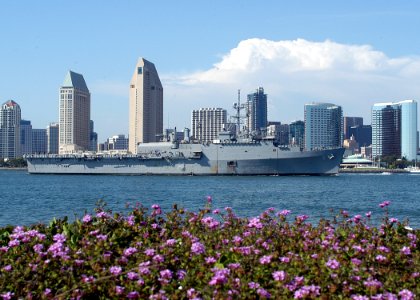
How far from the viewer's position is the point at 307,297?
15.0 feet

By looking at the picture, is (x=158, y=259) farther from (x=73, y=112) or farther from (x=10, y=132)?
(x=10, y=132)

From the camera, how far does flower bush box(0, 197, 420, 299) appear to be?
16.0 feet

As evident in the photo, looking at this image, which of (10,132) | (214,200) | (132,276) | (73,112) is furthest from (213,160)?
(10,132)

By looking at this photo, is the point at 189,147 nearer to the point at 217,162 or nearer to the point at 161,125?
the point at 217,162

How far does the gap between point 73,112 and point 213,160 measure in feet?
353

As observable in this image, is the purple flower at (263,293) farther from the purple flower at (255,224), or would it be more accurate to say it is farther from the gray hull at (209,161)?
the gray hull at (209,161)

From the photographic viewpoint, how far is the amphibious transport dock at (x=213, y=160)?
75500 mm

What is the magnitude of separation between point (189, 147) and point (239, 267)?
7572 centimetres

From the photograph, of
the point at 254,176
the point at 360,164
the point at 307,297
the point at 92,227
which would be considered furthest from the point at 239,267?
the point at 360,164

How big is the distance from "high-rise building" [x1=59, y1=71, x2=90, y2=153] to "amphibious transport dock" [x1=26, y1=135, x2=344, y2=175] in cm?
8853

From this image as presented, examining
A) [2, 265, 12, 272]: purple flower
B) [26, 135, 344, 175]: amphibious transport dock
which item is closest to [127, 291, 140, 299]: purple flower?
[2, 265, 12, 272]: purple flower

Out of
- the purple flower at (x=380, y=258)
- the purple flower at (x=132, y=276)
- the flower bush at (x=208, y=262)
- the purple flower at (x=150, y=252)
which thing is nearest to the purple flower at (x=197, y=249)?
the flower bush at (x=208, y=262)

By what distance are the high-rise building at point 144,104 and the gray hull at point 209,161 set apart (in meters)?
83.5

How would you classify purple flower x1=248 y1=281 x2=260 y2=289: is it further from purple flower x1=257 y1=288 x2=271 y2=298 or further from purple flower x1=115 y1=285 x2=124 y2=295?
purple flower x1=115 y1=285 x2=124 y2=295
